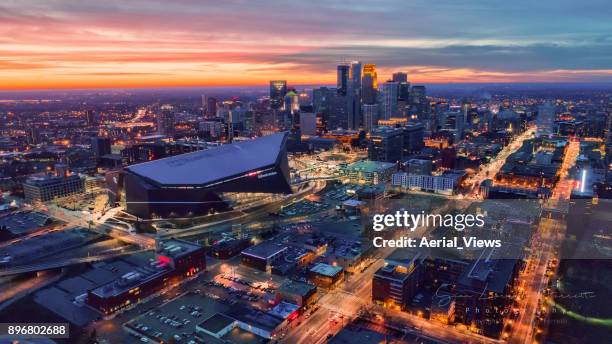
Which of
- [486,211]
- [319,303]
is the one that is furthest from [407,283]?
[486,211]

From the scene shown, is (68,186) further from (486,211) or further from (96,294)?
(486,211)

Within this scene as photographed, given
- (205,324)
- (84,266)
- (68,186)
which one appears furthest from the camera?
(68,186)

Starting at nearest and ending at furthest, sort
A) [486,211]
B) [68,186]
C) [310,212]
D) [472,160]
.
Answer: [486,211] → [310,212] → [68,186] → [472,160]

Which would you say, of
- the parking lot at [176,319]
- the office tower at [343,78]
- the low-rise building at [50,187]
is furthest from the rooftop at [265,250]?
the office tower at [343,78]

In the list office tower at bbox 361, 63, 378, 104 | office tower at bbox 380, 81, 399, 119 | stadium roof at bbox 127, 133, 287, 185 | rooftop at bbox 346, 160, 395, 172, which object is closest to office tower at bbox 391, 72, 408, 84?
office tower at bbox 361, 63, 378, 104

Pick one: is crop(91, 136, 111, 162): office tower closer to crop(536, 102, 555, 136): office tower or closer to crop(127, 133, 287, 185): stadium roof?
crop(127, 133, 287, 185): stadium roof

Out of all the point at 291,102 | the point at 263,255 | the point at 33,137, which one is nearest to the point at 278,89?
the point at 291,102

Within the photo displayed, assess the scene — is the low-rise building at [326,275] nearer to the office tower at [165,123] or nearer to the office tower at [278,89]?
the office tower at [165,123]
